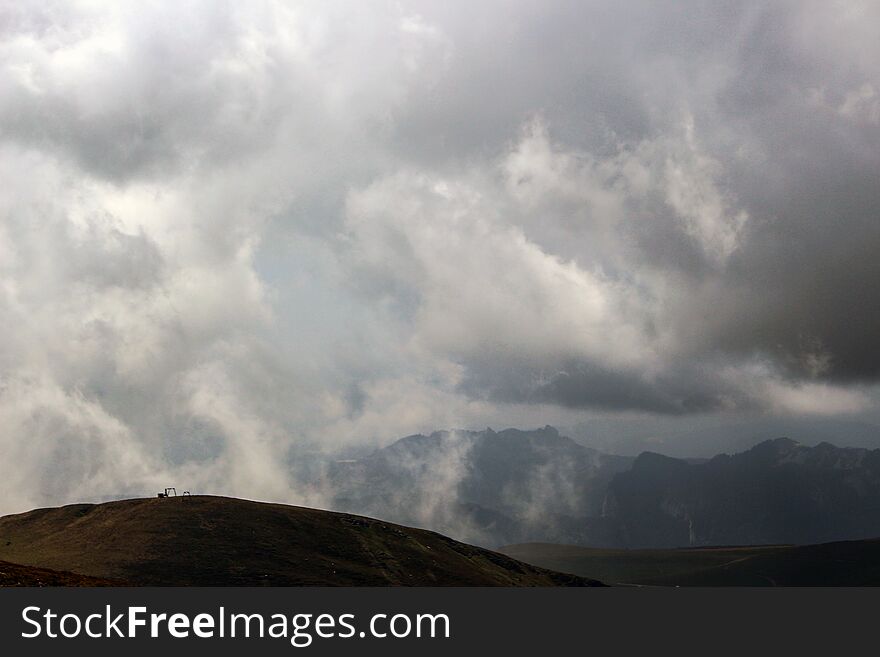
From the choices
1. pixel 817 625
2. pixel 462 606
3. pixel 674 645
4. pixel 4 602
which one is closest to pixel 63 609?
pixel 4 602

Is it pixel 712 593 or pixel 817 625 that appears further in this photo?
pixel 712 593

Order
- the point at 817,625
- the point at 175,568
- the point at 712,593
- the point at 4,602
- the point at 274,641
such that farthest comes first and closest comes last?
the point at 175,568
the point at 712,593
the point at 817,625
the point at 4,602
the point at 274,641

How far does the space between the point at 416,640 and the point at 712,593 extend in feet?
245

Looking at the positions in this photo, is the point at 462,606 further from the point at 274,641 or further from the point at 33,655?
the point at 33,655

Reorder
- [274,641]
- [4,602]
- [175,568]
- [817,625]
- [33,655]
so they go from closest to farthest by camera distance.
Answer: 1. [33,655]
2. [274,641]
3. [4,602]
4. [817,625]
5. [175,568]

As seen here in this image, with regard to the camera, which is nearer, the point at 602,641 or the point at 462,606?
the point at 602,641

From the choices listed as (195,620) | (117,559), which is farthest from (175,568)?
(195,620)

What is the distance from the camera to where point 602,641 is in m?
87.2

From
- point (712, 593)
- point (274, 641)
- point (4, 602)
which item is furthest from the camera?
point (712, 593)

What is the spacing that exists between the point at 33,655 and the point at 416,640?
114 feet

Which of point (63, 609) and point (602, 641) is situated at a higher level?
point (63, 609)

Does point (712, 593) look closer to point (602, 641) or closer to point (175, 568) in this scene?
point (602, 641)

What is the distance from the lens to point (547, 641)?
3371 inches

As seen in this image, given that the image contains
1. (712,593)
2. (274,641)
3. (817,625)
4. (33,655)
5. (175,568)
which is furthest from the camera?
(175,568)
